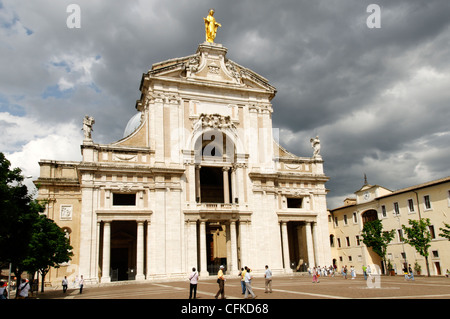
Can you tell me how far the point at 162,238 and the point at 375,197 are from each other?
31252mm

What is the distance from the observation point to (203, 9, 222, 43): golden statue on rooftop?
4841cm

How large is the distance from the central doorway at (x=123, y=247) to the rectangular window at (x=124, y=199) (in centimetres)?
265

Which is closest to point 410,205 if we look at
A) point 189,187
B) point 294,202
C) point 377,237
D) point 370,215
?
point 377,237

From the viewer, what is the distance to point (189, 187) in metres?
42.1

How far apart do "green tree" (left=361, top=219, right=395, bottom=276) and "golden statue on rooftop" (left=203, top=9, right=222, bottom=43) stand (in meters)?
31.1

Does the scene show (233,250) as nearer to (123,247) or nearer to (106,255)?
(123,247)

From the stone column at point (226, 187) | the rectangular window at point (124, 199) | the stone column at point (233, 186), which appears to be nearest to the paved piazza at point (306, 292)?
the rectangular window at point (124, 199)

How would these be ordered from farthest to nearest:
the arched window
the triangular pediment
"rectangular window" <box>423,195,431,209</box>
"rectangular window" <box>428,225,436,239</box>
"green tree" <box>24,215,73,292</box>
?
the arched window < "rectangular window" <box>423,195,431,209</box> < the triangular pediment < "rectangular window" <box>428,225,436,239</box> < "green tree" <box>24,215,73,292</box>

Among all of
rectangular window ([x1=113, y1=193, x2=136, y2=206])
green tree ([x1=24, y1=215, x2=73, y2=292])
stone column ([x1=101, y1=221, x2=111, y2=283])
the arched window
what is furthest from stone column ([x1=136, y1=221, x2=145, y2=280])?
the arched window

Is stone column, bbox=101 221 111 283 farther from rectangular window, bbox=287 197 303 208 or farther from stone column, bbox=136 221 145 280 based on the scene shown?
rectangular window, bbox=287 197 303 208

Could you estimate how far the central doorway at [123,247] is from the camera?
43.8m

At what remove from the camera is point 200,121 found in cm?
4438

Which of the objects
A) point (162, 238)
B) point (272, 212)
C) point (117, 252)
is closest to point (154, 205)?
point (162, 238)

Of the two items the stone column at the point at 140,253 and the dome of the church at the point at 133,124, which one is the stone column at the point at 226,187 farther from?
the dome of the church at the point at 133,124
